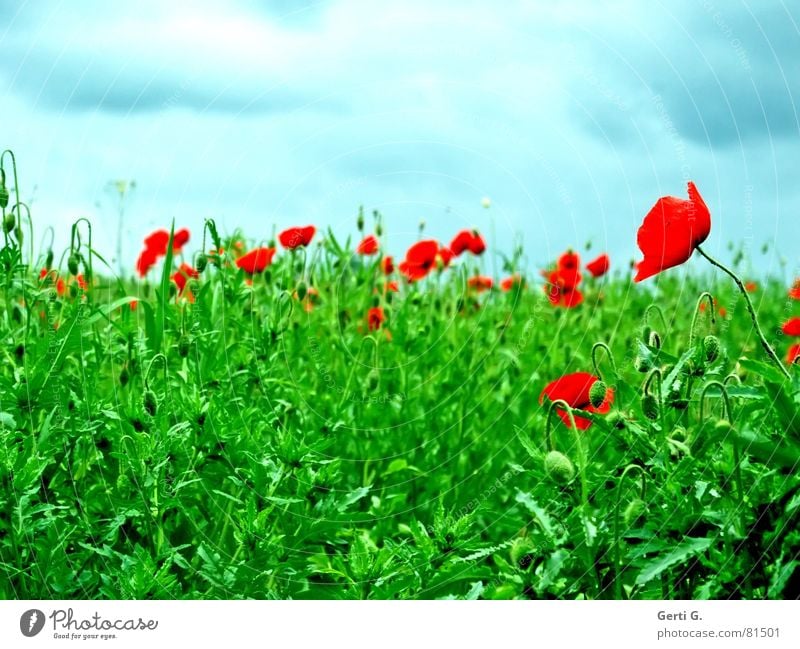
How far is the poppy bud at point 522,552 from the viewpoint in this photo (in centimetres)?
107

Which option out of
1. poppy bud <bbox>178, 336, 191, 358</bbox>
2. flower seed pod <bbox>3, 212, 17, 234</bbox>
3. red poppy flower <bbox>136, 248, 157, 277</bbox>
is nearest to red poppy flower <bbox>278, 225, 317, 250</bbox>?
red poppy flower <bbox>136, 248, 157, 277</bbox>

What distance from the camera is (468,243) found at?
258 centimetres

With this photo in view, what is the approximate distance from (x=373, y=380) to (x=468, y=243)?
2.88 feet

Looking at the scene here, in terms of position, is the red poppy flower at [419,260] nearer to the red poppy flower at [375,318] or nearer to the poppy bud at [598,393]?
the red poppy flower at [375,318]

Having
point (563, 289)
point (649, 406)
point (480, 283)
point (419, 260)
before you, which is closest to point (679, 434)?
point (649, 406)

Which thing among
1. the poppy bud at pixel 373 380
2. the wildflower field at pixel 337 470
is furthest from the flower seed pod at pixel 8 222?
the poppy bud at pixel 373 380

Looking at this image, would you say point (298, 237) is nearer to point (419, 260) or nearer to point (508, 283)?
point (419, 260)

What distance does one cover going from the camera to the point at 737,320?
3.48 metres

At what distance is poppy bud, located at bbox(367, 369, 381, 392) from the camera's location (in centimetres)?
176

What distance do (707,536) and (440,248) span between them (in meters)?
1.56

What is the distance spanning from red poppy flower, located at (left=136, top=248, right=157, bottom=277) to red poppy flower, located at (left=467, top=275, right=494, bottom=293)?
0.94 m

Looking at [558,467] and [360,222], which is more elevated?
[360,222]
